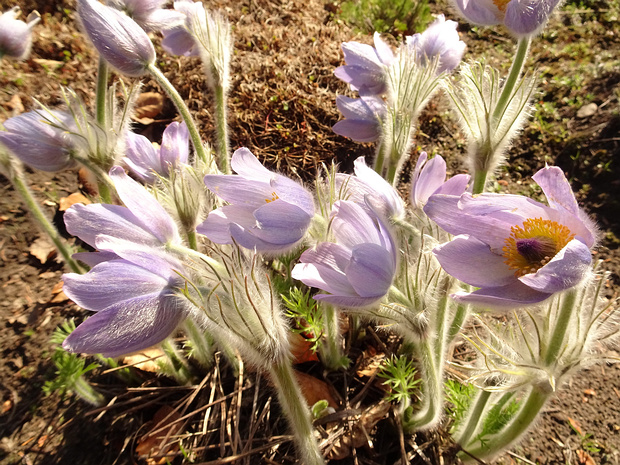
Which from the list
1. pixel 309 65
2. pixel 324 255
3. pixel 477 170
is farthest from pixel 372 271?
pixel 309 65

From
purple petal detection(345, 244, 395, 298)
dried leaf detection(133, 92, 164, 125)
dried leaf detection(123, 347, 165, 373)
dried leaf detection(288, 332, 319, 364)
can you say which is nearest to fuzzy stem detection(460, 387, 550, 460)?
purple petal detection(345, 244, 395, 298)

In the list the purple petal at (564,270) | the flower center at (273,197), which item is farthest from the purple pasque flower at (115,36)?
the purple petal at (564,270)

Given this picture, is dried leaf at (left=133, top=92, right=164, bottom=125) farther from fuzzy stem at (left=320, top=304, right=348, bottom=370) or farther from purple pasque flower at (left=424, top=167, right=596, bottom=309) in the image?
purple pasque flower at (left=424, top=167, right=596, bottom=309)

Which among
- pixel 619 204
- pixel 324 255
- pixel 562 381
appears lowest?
pixel 619 204

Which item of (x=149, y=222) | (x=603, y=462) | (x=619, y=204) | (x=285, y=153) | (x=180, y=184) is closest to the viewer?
(x=149, y=222)

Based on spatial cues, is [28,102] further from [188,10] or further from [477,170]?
[477,170]

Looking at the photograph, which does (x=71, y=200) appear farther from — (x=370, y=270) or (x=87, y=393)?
(x=370, y=270)

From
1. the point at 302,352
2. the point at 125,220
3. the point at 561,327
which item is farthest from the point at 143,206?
the point at 561,327

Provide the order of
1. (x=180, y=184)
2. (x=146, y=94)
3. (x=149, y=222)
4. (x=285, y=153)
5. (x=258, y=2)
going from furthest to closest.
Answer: (x=258, y=2) → (x=146, y=94) → (x=285, y=153) → (x=180, y=184) → (x=149, y=222)
